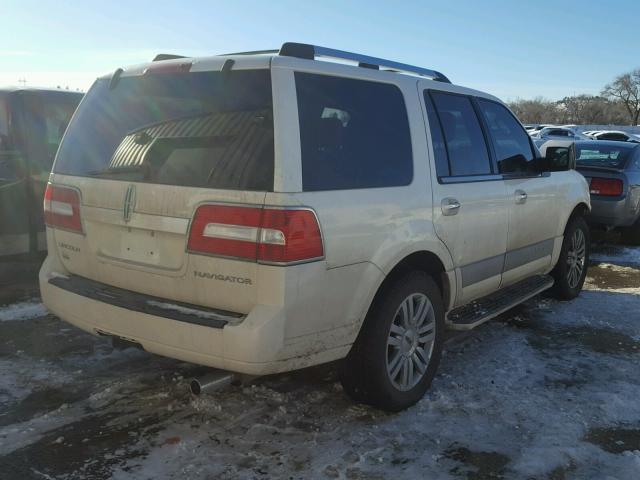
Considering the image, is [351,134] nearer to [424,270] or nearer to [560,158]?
[424,270]

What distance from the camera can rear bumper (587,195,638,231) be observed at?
847cm

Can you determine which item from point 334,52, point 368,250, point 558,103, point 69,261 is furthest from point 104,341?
point 558,103

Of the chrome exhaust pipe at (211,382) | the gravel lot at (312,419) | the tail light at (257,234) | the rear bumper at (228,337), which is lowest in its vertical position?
the gravel lot at (312,419)

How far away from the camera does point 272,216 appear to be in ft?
8.72

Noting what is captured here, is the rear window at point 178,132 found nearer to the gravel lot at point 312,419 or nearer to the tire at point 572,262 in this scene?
the gravel lot at point 312,419

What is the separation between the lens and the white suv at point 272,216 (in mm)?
2732

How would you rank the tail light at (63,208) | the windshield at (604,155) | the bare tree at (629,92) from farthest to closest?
the bare tree at (629,92), the windshield at (604,155), the tail light at (63,208)

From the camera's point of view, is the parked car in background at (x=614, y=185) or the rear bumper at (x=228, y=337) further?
the parked car in background at (x=614, y=185)

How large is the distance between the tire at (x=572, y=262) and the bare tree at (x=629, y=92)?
354ft

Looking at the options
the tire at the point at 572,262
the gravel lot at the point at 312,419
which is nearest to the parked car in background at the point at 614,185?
the tire at the point at 572,262

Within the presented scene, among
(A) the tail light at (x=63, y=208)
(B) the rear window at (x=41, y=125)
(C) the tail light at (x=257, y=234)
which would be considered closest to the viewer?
(C) the tail light at (x=257, y=234)

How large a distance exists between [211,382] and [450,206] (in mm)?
1798

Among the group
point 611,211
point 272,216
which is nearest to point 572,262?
point 611,211

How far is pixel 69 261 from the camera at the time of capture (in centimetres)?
348
